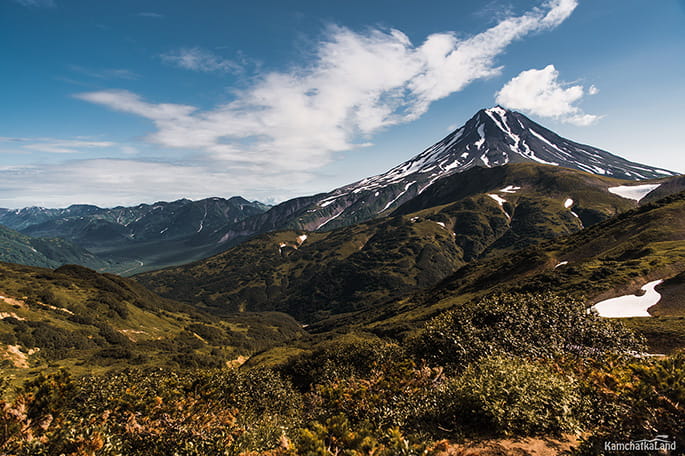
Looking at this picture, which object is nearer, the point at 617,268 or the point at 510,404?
the point at 510,404

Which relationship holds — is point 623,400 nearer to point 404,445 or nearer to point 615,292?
point 404,445

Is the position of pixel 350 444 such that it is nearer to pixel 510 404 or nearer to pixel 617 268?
pixel 510 404

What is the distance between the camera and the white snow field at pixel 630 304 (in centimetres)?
6794

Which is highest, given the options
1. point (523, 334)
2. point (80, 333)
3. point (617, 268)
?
point (523, 334)

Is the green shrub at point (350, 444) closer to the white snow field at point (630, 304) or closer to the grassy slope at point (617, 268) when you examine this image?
the grassy slope at point (617, 268)

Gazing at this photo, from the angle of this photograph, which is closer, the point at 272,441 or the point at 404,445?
the point at 404,445

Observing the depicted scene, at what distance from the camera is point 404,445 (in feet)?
33.7

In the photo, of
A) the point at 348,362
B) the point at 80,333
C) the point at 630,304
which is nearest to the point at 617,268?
the point at 630,304

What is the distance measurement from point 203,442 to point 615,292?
103 metres

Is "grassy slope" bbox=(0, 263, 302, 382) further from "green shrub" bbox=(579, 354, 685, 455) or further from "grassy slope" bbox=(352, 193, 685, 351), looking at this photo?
"green shrub" bbox=(579, 354, 685, 455)

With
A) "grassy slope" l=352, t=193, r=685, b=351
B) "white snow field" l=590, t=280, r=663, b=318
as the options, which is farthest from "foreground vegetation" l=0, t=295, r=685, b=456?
"white snow field" l=590, t=280, r=663, b=318

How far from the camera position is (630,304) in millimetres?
71875

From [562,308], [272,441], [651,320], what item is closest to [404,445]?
[272,441]

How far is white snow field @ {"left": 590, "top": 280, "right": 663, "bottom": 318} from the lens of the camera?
6794 cm
